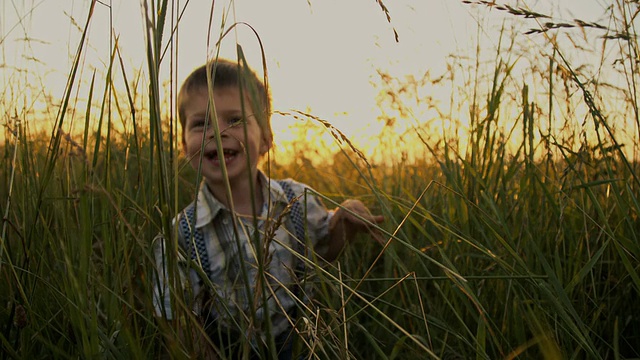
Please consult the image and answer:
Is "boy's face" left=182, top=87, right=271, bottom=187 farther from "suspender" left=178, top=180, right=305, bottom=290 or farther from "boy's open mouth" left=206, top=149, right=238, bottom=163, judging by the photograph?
"suspender" left=178, top=180, right=305, bottom=290

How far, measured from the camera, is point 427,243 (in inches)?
74.2

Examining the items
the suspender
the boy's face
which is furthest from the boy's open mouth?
the suspender

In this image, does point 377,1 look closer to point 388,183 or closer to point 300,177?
point 388,183

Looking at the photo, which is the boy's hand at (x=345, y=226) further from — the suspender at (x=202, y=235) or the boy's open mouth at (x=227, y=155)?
the boy's open mouth at (x=227, y=155)

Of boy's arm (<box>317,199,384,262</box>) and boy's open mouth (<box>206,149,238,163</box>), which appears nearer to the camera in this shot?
boy's arm (<box>317,199,384,262</box>)

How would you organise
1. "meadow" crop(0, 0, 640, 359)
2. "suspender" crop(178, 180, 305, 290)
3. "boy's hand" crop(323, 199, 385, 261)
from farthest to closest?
"suspender" crop(178, 180, 305, 290) < "boy's hand" crop(323, 199, 385, 261) < "meadow" crop(0, 0, 640, 359)

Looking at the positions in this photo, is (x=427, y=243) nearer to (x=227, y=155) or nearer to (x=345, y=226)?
(x=345, y=226)

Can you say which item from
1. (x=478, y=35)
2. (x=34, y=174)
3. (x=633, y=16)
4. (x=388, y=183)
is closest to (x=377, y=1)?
(x=633, y=16)

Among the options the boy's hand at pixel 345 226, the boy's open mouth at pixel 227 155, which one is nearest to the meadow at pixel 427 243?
the boy's hand at pixel 345 226

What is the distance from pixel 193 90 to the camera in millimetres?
2211

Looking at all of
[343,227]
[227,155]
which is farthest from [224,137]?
[343,227]

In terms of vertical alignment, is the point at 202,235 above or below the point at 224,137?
below

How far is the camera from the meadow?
0.80m

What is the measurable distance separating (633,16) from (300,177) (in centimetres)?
255
